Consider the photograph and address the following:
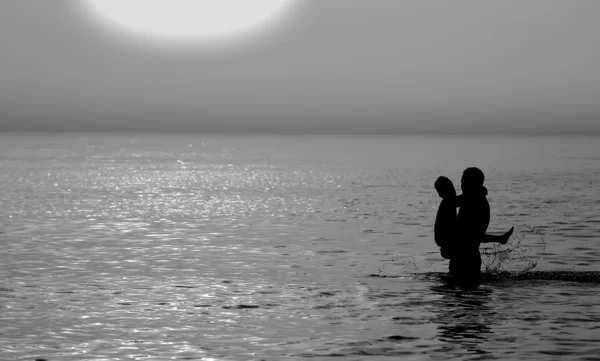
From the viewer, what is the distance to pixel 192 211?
48844mm

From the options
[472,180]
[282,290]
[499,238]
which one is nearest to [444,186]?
[472,180]

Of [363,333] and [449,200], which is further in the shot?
[449,200]

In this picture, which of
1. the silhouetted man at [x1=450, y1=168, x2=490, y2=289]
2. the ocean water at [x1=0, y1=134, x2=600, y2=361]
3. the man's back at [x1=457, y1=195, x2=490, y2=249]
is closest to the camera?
the ocean water at [x1=0, y1=134, x2=600, y2=361]

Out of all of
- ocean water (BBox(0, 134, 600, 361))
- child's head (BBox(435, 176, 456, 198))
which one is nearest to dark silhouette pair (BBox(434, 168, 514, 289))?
child's head (BBox(435, 176, 456, 198))

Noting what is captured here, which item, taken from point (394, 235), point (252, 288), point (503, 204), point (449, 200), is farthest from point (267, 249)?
point (503, 204)

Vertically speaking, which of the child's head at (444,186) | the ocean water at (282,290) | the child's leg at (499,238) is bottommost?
the ocean water at (282,290)

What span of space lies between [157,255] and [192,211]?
68.9 feet

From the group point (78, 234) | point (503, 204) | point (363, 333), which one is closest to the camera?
point (363, 333)

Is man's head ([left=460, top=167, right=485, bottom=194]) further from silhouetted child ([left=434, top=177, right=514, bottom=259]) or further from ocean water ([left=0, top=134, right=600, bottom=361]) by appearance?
ocean water ([left=0, top=134, right=600, bottom=361])

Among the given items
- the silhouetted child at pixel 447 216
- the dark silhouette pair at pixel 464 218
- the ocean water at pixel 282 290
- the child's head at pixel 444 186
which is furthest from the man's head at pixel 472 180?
the ocean water at pixel 282 290

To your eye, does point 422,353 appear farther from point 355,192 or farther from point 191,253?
point 355,192

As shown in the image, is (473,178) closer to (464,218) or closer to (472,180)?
(472,180)

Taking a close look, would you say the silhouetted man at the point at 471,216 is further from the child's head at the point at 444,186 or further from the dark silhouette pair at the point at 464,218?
the child's head at the point at 444,186

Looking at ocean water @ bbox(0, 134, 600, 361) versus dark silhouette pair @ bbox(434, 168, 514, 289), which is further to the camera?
dark silhouette pair @ bbox(434, 168, 514, 289)
